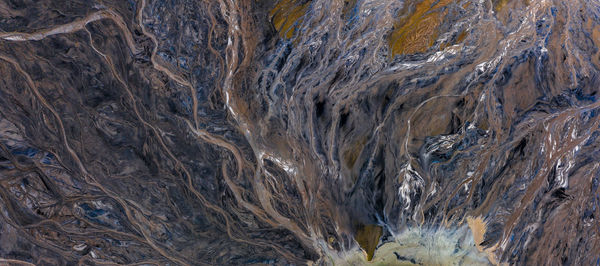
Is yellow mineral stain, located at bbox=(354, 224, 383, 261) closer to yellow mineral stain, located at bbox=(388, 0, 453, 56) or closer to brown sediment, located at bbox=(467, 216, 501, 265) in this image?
brown sediment, located at bbox=(467, 216, 501, 265)

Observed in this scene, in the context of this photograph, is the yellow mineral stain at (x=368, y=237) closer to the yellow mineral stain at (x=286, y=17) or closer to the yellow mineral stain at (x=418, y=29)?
the yellow mineral stain at (x=418, y=29)

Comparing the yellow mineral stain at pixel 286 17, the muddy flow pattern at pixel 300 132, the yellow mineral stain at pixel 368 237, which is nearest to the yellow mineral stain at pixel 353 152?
the muddy flow pattern at pixel 300 132

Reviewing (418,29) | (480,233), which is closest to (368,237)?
(480,233)

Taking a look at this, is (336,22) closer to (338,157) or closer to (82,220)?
→ (338,157)

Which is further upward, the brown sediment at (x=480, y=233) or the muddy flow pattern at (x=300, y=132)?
the muddy flow pattern at (x=300, y=132)

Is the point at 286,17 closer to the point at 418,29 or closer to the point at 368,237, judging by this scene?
the point at 418,29
